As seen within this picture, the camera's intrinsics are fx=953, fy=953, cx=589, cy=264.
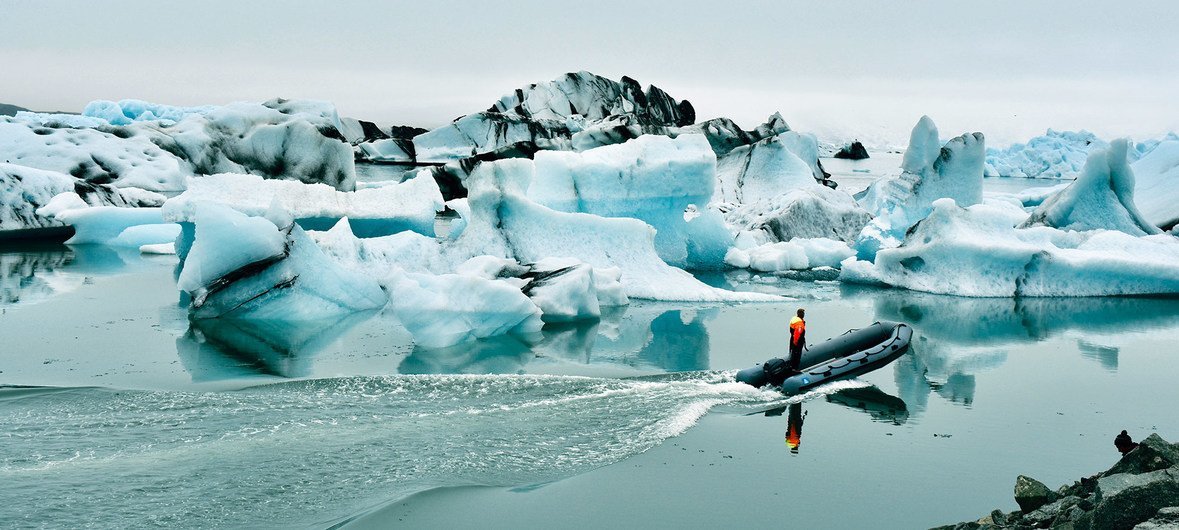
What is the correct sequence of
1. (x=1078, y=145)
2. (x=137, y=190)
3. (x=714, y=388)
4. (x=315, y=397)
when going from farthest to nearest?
(x=1078, y=145)
(x=137, y=190)
(x=714, y=388)
(x=315, y=397)

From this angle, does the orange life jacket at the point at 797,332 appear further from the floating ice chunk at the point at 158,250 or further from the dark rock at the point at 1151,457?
the floating ice chunk at the point at 158,250

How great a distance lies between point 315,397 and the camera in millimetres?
8633

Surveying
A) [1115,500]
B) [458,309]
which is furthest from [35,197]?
[1115,500]

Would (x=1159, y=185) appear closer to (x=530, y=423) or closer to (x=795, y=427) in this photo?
(x=795, y=427)

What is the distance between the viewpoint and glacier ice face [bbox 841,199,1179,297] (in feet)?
53.4

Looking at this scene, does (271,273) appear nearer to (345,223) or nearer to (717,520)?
(345,223)

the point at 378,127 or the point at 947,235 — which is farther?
the point at 378,127

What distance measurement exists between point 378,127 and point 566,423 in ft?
150

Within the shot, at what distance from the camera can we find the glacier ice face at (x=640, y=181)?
17969 millimetres

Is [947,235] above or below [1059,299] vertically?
above

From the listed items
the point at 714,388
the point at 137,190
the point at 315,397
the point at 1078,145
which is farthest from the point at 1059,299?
the point at 1078,145

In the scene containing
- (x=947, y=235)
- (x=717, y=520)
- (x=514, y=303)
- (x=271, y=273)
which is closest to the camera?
(x=717, y=520)

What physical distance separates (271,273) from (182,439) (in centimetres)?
566

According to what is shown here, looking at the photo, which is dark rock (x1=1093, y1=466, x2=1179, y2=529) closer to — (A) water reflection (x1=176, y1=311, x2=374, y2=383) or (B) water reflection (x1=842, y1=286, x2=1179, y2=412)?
(B) water reflection (x1=842, y1=286, x2=1179, y2=412)
